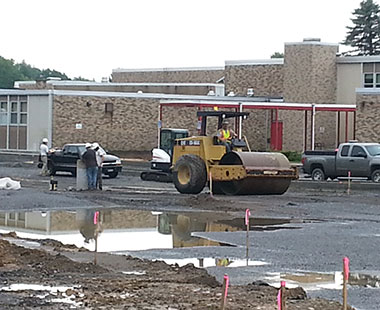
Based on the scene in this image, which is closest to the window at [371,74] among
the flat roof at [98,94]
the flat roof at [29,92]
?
the flat roof at [98,94]

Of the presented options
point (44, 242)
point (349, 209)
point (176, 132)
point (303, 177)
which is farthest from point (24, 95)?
point (44, 242)

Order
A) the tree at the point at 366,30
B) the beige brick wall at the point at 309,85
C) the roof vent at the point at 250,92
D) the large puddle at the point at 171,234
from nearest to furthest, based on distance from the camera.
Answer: the large puddle at the point at 171,234, the beige brick wall at the point at 309,85, the roof vent at the point at 250,92, the tree at the point at 366,30

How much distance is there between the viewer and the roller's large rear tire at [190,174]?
30.8m

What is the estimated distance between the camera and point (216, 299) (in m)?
11.8

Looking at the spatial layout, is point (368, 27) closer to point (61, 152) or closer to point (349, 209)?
point (61, 152)

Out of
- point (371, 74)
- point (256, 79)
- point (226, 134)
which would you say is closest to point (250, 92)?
point (256, 79)

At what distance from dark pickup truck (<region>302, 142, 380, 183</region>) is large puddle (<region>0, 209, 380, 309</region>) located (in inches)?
540

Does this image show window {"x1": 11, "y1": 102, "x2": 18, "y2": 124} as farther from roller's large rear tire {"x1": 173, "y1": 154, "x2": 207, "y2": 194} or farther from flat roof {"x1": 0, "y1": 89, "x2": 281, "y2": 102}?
roller's large rear tire {"x1": 173, "y1": 154, "x2": 207, "y2": 194}

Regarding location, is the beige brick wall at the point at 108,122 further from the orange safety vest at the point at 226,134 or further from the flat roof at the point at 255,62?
the orange safety vest at the point at 226,134

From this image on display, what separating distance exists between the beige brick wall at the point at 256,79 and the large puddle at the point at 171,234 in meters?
46.2

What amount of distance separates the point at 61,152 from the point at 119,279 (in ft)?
97.2

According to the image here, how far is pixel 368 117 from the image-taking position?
50.4 meters

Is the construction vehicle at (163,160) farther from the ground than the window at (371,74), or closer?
closer

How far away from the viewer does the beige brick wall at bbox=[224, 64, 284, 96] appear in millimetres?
70938
